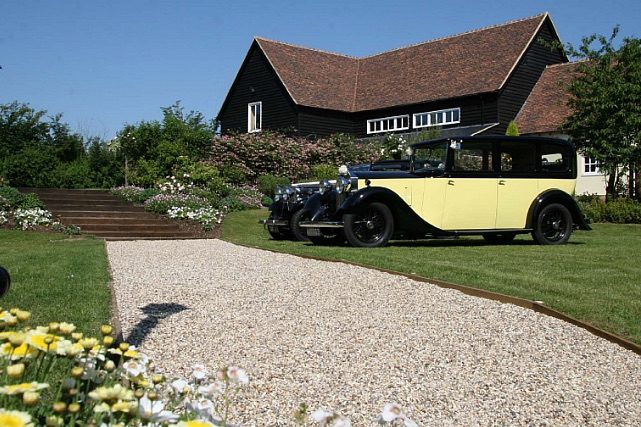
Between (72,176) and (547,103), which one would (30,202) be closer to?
(72,176)

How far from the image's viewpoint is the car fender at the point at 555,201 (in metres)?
12.2

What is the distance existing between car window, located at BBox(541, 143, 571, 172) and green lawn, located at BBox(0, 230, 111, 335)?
7.92m

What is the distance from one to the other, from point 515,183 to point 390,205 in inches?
93.3

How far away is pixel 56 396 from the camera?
86.2 inches

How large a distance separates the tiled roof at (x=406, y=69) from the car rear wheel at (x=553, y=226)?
17.5 m

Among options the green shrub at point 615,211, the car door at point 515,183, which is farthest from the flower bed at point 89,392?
the green shrub at point 615,211

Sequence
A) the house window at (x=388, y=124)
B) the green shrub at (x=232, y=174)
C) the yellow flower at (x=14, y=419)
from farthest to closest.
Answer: the house window at (x=388, y=124), the green shrub at (x=232, y=174), the yellow flower at (x=14, y=419)

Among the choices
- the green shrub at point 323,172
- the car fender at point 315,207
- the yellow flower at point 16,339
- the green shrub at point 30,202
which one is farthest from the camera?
the green shrub at point 323,172

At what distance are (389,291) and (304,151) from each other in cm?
1952

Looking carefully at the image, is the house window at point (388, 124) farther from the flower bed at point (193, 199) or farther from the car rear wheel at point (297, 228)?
the car rear wheel at point (297, 228)

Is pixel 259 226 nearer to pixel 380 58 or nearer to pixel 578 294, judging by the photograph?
pixel 578 294

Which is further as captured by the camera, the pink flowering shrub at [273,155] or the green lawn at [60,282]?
the pink flowering shrub at [273,155]

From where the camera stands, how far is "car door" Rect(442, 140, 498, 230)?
11625 millimetres

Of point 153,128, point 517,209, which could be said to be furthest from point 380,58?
point 517,209
